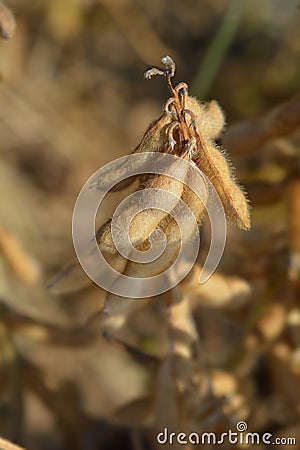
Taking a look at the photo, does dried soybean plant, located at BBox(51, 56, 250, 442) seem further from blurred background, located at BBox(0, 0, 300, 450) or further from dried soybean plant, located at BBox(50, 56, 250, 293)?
blurred background, located at BBox(0, 0, 300, 450)

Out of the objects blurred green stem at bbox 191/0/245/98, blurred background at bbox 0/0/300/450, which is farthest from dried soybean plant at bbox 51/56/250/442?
blurred green stem at bbox 191/0/245/98

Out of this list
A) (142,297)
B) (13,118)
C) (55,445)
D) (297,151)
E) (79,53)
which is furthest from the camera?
(79,53)

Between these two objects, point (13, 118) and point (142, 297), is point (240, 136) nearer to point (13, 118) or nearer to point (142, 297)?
point (142, 297)

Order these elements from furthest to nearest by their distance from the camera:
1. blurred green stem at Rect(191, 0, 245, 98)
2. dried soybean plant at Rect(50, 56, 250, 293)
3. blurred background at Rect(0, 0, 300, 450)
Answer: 1. blurred green stem at Rect(191, 0, 245, 98)
2. blurred background at Rect(0, 0, 300, 450)
3. dried soybean plant at Rect(50, 56, 250, 293)

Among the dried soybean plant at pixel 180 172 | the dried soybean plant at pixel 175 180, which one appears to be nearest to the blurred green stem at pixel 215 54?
the dried soybean plant at pixel 175 180

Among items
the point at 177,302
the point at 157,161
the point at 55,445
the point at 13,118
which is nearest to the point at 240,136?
the point at 177,302

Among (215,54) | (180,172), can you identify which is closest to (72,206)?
(215,54)

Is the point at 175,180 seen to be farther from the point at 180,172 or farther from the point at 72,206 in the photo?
the point at 72,206

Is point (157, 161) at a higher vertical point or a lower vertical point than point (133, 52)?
lower
